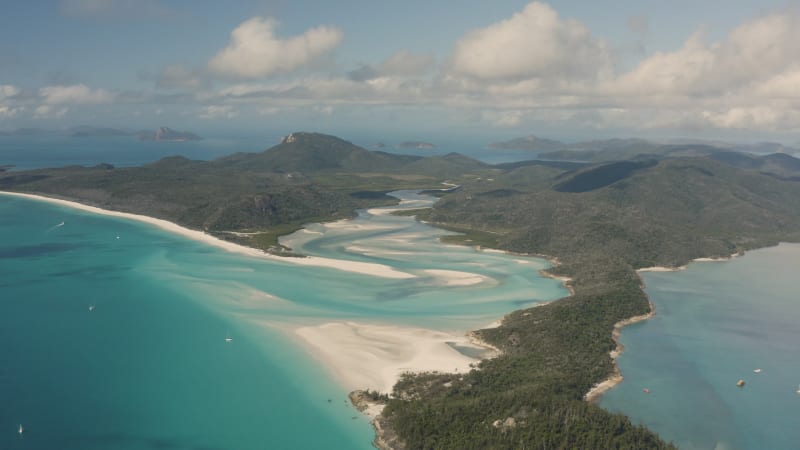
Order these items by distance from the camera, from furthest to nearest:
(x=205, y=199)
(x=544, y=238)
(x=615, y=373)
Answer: (x=205, y=199) < (x=544, y=238) < (x=615, y=373)

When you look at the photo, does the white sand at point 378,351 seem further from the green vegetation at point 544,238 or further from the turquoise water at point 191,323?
the green vegetation at point 544,238

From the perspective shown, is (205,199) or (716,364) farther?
(205,199)

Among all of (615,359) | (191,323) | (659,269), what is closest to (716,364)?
(615,359)

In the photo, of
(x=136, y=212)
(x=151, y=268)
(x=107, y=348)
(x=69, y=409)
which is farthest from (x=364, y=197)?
(x=69, y=409)

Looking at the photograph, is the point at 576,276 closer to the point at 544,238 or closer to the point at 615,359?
the point at 544,238

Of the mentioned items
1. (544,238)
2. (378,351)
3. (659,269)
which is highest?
(544,238)

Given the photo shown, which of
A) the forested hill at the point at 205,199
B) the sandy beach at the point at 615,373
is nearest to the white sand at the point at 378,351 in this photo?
the sandy beach at the point at 615,373
